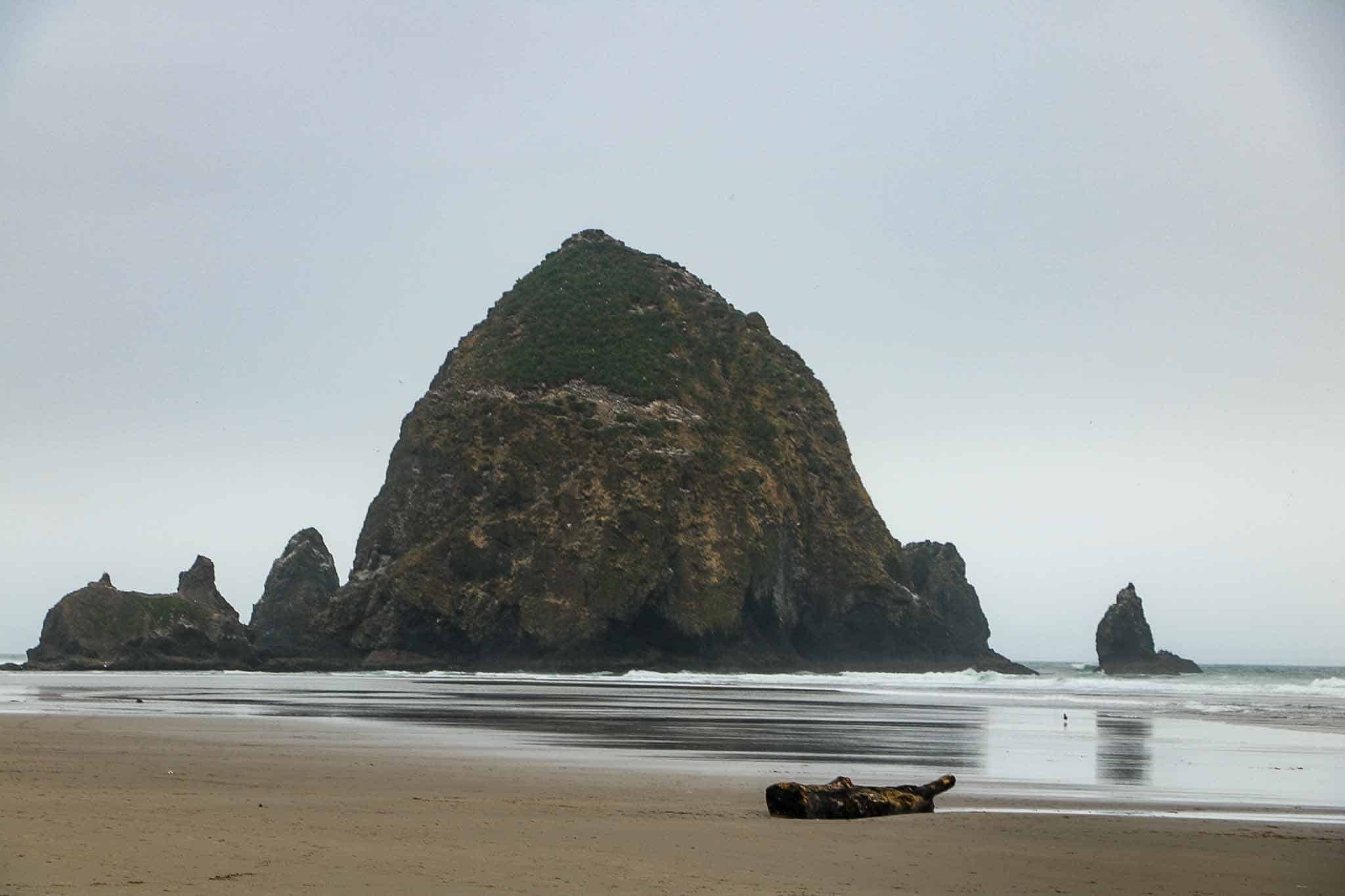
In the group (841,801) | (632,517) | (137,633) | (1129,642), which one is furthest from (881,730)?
(1129,642)

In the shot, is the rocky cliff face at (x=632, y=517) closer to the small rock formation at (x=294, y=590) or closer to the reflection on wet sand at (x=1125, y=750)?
the small rock formation at (x=294, y=590)

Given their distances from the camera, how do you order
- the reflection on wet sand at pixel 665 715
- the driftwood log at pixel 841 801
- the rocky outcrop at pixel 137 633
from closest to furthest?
the driftwood log at pixel 841 801
the reflection on wet sand at pixel 665 715
the rocky outcrop at pixel 137 633

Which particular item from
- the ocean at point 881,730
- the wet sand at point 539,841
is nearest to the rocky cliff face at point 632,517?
the ocean at point 881,730

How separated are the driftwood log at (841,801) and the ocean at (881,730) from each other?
30.9 inches

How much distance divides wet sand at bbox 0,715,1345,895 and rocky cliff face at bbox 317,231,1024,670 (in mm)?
70657

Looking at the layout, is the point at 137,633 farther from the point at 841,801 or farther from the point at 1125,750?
the point at 841,801

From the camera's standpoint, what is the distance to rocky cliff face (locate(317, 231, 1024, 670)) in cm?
9038

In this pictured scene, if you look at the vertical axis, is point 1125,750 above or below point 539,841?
below

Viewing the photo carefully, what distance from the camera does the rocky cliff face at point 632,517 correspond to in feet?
297

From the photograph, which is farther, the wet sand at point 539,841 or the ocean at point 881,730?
the ocean at point 881,730

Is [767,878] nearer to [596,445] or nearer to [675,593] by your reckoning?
[675,593]

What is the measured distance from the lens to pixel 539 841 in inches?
456

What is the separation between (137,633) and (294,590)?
87.1 ft

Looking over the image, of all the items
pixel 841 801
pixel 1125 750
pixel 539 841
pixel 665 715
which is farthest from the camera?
pixel 665 715
